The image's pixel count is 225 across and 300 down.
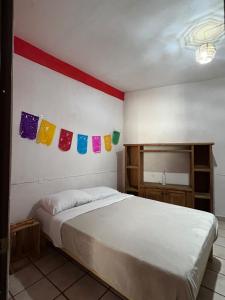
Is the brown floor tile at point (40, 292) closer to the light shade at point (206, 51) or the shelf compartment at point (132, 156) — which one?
the shelf compartment at point (132, 156)

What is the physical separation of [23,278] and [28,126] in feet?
5.62

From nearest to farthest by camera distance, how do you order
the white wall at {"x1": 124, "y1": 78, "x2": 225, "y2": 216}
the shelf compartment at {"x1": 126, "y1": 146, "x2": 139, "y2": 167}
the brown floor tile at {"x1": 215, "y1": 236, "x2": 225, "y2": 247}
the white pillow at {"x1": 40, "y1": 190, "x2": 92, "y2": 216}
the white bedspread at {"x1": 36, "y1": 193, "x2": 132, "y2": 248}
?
the white bedspread at {"x1": 36, "y1": 193, "x2": 132, "y2": 248} → the white pillow at {"x1": 40, "y1": 190, "x2": 92, "y2": 216} → the brown floor tile at {"x1": 215, "y1": 236, "x2": 225, "y2": 247} → the white wall at {"x1": 124, "y1": 78, "x2": 225, "y2": 216} → the shelf compartment at {"x1": 126, "y1": 146, "x2": 139, "y2": 167}

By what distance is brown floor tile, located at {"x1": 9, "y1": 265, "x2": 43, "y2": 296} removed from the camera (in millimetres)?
1595

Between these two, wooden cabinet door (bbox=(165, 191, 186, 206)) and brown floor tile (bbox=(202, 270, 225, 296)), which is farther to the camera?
wooden cabinet door (bbox=(165, 191, 186, 206))

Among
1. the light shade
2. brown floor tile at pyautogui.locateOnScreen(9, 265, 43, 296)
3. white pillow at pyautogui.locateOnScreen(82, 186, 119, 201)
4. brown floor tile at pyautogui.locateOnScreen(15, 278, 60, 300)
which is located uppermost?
the light shade

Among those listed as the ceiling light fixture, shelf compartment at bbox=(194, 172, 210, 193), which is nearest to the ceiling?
the ceiling light fixture

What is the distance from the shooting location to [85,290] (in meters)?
1.59

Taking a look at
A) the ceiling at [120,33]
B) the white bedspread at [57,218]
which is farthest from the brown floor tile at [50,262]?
the ceiling at [120,33]

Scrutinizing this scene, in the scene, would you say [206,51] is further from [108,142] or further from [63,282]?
[63,282]

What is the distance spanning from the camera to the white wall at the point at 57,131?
2.19 metres

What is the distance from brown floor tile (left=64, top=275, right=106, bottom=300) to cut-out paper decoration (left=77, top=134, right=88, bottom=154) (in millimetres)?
1866

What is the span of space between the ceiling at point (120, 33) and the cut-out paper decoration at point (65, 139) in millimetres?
1119

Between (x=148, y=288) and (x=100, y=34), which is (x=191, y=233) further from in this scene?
(x=100, y=34)

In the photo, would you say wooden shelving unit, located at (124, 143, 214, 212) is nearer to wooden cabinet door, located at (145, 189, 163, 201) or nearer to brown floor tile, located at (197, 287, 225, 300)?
wooden cabinet door, located at (145, 189, 163, 201)
